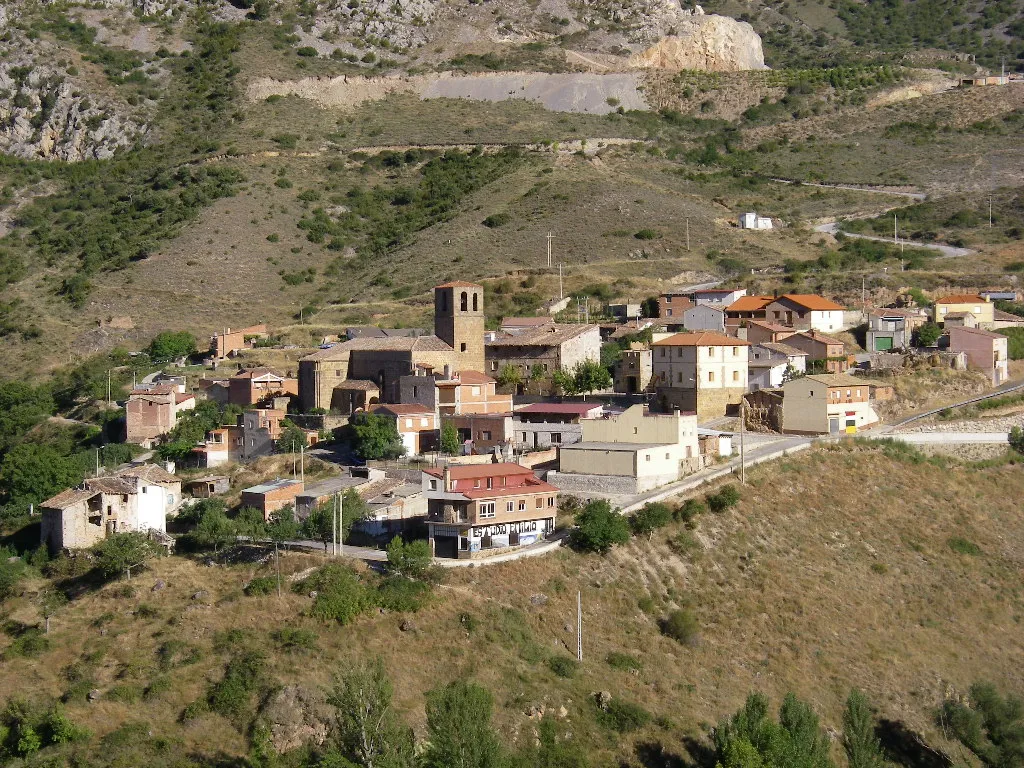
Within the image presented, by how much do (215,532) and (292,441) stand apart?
7814mm

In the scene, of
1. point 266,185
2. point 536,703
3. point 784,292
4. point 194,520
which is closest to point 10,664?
point 194,520

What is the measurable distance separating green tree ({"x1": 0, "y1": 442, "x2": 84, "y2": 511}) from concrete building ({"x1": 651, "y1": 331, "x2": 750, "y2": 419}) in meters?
17.8

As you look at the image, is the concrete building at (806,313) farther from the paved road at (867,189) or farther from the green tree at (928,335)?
the paved road at (867,189)

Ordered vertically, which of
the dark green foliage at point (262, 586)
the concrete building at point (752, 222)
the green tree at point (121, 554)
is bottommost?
the dark green foliage at point (262, 586)

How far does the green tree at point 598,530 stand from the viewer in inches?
1385

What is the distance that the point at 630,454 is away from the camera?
38.5 metres

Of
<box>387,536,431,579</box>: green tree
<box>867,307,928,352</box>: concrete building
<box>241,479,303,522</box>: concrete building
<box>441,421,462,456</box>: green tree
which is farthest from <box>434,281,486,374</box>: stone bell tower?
<box>387,536,431,579</box>: green tree

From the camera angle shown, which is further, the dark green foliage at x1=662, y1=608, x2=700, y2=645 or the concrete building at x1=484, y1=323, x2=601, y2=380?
the concrete building at x1=484, y1=323, x2=601, y2=380

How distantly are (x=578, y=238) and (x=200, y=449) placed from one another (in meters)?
32.2

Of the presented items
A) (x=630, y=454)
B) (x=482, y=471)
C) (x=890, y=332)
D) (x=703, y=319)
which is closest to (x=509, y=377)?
(x=703, y=319)

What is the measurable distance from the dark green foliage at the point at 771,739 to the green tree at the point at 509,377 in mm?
20227

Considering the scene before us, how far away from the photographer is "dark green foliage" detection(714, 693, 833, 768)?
2873cm

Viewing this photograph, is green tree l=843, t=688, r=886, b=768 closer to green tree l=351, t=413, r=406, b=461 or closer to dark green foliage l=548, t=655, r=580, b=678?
dark green foliage l=548, t=655, r=580, b=678

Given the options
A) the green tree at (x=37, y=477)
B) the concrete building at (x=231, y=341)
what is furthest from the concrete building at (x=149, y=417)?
the concrete building at (x=231, y=341)
